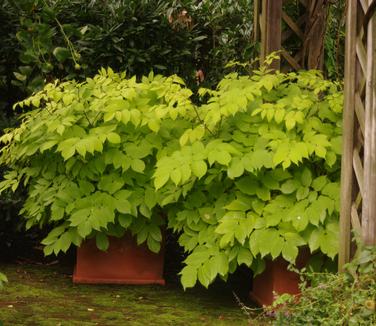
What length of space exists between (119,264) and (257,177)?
4.84 feet

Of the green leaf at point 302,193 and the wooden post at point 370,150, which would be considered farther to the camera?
the green leaf at point 302,193

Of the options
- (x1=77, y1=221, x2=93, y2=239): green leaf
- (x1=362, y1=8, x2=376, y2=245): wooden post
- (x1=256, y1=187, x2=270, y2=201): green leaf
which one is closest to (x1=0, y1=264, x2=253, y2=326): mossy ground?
(x1=77, y1=221, x2=93, y2=239): green leaf

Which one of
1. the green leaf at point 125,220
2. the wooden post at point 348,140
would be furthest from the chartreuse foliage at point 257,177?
the green leaf at point 125,220

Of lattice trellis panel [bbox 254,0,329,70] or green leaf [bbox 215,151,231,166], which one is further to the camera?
lattice trellis panel [bbox 254,0,329,70]

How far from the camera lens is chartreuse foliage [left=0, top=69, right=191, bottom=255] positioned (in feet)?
19.3

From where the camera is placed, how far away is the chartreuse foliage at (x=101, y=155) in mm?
5879

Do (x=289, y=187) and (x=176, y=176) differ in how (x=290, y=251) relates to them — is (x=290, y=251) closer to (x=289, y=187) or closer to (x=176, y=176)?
(x=289, y=187)

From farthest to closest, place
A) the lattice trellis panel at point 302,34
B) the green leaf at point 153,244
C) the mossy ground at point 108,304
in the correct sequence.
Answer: the lattice trellis panel at point 302,34, the green leaf at point 153,244, the mossy ground at point 108,304

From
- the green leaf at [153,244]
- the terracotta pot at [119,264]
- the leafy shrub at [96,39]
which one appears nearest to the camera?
the green leaf at [153,244]

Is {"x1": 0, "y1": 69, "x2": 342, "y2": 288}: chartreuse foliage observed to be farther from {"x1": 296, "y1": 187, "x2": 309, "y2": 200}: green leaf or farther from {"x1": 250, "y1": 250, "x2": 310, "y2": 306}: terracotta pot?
{"x1": 250, "y1": 250, "x2": 310, "y2": 306}: terracotta pot

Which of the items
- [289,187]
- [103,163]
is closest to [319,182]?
[289,187]

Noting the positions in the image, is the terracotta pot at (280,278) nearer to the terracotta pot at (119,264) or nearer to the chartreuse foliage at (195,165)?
the chartreuse foliage at (195,165)

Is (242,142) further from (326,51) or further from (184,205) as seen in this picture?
(326,51)

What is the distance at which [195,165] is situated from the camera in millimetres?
5367
